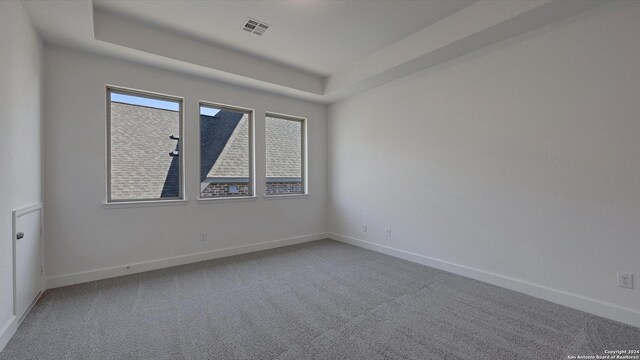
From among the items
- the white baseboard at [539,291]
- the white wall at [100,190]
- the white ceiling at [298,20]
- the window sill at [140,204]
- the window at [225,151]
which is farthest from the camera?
the window at [225,151]

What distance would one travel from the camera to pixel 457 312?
7.61ft

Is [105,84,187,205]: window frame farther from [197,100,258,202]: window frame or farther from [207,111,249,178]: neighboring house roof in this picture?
[207,111,249,178]: neighboring house roof

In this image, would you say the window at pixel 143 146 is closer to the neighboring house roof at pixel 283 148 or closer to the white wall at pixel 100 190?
the white wall at pixel 100 190

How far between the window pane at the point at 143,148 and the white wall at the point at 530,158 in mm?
3006

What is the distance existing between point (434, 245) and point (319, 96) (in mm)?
2908

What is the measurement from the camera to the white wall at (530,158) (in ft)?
7.16

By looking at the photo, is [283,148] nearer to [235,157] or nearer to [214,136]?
[235,157]

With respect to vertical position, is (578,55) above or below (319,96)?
below

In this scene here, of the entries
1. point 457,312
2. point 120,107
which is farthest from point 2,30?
point 457,312

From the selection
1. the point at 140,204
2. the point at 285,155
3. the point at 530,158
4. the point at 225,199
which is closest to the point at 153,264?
the point at 140,204

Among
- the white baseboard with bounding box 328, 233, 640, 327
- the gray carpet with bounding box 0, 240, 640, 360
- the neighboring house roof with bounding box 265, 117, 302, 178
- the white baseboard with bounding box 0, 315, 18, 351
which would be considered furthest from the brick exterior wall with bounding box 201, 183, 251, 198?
the white baseboard with bounding box 328, 233, 640, 327

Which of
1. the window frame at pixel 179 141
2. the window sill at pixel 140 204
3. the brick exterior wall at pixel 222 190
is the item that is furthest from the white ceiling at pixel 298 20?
the window sill at pixel 140 204

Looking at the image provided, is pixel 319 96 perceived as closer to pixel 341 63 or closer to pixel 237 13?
pixel 341 63

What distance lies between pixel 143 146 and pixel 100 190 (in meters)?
0.69
